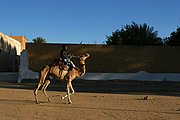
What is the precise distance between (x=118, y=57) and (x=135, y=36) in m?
15.1

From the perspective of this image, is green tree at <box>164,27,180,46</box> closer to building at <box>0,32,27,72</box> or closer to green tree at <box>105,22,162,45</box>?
green tree at <box>105,22,162,45</box>

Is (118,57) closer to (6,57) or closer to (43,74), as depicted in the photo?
(6,57)

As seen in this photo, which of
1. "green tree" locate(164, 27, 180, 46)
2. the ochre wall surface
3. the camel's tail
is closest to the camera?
the camel's tail

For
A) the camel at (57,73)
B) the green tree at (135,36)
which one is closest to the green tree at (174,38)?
the green tree at (135,36)

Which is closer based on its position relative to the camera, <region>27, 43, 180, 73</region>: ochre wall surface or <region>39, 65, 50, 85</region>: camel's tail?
<region>39, 65, 50, 85</region>: camel's tail

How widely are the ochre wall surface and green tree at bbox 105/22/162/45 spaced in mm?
12981

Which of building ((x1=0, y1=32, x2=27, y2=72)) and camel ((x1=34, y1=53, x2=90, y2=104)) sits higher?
building ((x1=0, y1=32, x2=27, y2=72))

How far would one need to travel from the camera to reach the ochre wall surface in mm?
37906

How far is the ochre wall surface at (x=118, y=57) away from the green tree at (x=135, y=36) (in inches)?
511

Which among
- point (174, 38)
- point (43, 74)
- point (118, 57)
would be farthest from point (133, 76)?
point (43, 74)

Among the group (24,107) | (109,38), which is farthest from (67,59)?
(109,38)

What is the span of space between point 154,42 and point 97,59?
17.2 m

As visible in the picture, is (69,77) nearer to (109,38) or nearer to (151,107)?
(151,107)

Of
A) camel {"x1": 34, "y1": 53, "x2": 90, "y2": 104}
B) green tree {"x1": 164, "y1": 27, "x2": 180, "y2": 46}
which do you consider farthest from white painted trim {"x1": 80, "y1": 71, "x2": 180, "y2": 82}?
camel {"x1": 34, "y1": 53, "x2": 90, "y2": 104}
